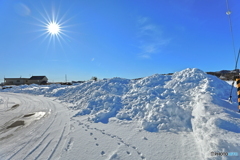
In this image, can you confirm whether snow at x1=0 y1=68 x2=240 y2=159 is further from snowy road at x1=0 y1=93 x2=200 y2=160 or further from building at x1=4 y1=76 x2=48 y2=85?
building at x1=4 y1=76 x2=48 y2=85

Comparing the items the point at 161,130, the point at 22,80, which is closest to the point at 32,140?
the point at 161,130

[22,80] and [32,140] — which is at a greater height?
[22,80]

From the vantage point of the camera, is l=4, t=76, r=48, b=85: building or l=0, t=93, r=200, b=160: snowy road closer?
l=0, t=93, r=200, b=160: snowy road

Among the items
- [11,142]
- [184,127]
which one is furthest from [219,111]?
A: [11,142]

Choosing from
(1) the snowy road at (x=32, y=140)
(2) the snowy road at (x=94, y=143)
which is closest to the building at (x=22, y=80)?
(1) the snowy road at (x=32, y=140)

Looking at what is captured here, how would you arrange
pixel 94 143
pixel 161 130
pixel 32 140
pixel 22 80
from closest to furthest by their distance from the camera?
pixel 94 143 → pixel 32 140 → pixel 161 130 → pixel 22 80

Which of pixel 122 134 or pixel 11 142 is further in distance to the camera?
pixel 122 134

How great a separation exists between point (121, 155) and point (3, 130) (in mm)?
5497

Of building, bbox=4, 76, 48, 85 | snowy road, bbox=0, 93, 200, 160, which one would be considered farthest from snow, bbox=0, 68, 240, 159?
building, bbox=4, 76, 48, 85

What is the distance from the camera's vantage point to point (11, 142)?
409cm

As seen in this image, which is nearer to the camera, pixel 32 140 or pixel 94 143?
pixel 94 143

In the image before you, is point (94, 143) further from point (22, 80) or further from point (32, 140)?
point (22, 80)

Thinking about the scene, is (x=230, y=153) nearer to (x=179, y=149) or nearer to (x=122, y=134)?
(x=179, y=149)

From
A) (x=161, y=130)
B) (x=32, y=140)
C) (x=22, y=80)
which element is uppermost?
(x=22, y=80)
